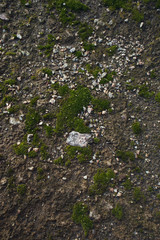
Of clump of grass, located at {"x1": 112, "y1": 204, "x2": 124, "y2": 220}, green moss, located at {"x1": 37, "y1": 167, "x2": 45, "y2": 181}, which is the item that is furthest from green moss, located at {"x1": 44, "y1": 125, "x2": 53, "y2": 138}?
clump of grass, located at {"x1": 112, "y1": 204, "x2": 124, "y2": 220}

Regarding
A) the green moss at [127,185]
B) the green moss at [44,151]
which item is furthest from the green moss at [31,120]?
the green moss at [127,185]

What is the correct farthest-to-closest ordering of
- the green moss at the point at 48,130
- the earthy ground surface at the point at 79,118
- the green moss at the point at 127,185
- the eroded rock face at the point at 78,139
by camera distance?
1. the green moss at the point at 48,130
2. the eroded rock face at the point at 78,139
3. the green moss at the point at 127,185
4. the earthy ground surface at the point at 79,118

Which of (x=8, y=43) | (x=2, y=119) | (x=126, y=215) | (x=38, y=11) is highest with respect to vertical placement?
(x=38, y=11)

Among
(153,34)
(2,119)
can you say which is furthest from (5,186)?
(153,34)

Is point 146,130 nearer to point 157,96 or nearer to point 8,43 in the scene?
point 157,96

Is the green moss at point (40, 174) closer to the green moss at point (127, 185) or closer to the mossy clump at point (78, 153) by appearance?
the mossy clump at point (78, 153)

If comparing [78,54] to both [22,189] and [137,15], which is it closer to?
[137,15]
